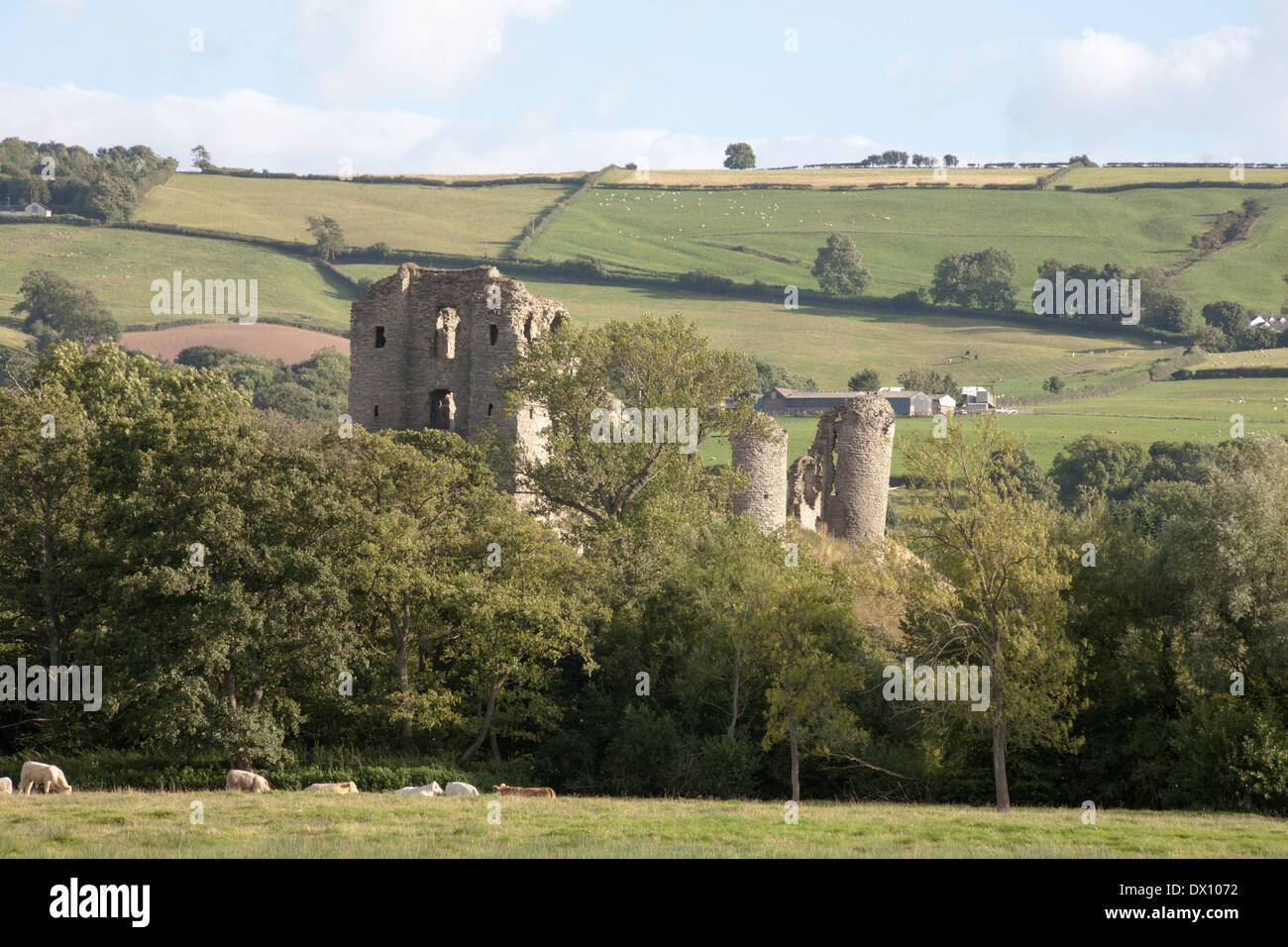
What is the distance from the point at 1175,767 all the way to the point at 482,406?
1113 inches

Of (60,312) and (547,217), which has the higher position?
(547,217)

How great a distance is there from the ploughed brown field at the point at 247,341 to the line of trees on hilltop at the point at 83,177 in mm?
34852

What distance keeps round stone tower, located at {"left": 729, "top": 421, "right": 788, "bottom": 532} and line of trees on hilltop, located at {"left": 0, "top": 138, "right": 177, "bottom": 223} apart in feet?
396

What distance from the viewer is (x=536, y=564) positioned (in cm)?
4047

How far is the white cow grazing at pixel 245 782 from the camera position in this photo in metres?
32.0

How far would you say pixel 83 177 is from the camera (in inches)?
6580

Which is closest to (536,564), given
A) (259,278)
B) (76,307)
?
(76,307)

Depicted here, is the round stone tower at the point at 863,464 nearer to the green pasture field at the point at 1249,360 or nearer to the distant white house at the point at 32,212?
the green pasture field at the point at 1249,360

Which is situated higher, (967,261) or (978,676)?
(967,261)

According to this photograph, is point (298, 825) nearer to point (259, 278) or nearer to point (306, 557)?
point (306, 557)

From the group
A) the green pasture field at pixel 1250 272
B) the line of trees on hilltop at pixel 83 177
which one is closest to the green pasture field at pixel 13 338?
the line of trees on hilltop at pixel 83 177

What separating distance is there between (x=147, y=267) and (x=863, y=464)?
4227 inches

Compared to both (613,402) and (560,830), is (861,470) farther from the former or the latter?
(560,830)

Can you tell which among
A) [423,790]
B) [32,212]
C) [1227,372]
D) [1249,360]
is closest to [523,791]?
[423,790]
